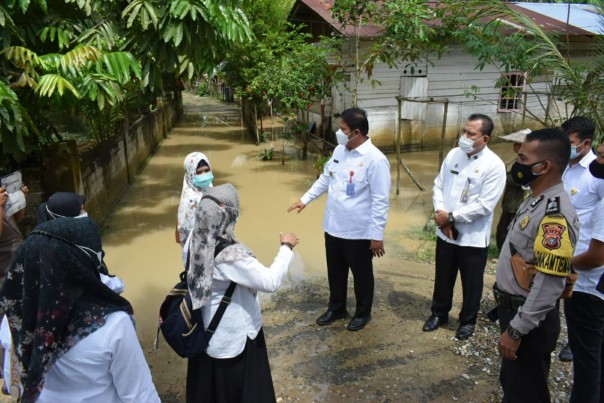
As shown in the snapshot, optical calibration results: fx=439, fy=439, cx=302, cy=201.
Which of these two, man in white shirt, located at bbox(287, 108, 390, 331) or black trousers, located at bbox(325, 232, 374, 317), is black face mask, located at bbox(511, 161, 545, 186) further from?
black trousers, located at bbox(325, 232, 374, 317)

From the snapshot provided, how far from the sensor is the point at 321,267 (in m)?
5.50

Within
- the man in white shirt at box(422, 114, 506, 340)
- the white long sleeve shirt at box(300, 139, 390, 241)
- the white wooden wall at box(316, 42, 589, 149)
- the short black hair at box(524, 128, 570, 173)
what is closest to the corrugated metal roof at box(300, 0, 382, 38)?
the white wooden wall at box(316, 42, 589, 149)

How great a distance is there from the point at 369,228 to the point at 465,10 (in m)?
4.39

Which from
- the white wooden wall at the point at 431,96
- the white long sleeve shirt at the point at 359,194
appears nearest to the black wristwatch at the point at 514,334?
the white long sleeve shirt at the point at 359,194

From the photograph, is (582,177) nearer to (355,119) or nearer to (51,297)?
(355,119)

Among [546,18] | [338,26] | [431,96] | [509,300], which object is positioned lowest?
[509,300]

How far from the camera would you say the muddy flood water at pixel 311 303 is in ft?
10.5

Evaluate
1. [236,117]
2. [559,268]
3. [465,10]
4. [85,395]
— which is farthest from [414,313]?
[236,117]

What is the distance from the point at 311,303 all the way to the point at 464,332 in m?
1.49

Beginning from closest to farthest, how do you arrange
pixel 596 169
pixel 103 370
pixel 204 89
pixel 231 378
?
pixel 103 370 → pixel 231 378 → pixel 596 169 → pixel 204 89

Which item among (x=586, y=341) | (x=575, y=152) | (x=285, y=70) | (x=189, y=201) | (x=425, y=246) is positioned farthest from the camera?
(x=285, y=70)

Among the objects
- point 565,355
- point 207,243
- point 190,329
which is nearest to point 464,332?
point 565,355

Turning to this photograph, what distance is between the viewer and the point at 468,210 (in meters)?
3.38

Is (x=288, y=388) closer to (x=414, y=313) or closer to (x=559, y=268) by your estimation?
(x=414, y=313)
